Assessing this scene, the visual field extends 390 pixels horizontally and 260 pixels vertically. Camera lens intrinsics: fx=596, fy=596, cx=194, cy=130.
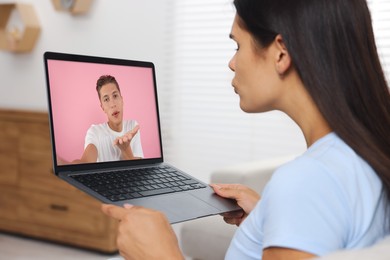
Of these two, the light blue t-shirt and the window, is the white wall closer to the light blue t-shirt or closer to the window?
the window

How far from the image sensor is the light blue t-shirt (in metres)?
0.77

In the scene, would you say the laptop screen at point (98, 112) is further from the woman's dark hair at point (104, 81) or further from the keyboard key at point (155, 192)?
the keyboard key at point (155, 192)

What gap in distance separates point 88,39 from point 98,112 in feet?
8.28

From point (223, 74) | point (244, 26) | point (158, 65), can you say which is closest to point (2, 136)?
point (158, 65)

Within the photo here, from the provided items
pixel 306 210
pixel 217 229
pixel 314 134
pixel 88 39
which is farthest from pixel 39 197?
pixel 306 210

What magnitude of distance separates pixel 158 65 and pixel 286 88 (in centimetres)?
253

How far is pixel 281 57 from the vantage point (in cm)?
91

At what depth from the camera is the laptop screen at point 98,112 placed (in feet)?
3.85

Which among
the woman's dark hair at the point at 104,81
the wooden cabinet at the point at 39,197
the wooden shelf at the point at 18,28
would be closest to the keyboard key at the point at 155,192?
the woman's dark hair at the point at 104,81

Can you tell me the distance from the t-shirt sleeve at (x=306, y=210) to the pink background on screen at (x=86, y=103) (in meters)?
0.51

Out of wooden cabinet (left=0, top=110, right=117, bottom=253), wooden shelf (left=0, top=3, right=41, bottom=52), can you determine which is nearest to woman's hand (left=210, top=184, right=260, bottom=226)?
wooden cabinet (left=0, top=110, right=117, bottom=253)

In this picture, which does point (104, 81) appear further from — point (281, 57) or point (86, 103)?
point (281, 57)

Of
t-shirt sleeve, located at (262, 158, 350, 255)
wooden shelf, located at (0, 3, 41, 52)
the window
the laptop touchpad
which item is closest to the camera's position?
t-shirt sleeve, located at (262, 158, 350, 255)

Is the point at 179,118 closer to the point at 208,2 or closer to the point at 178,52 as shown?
the point at 178,52
